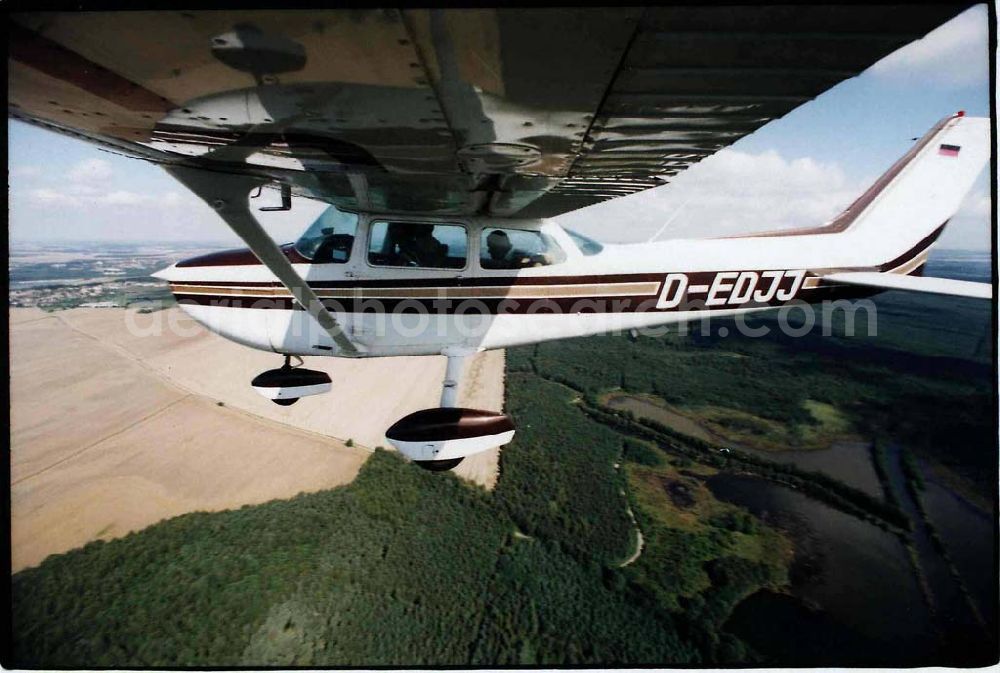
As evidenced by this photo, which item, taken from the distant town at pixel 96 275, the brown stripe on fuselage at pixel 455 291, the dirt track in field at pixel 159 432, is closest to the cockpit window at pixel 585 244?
the brown stripe on fuselage at pixel 455 291

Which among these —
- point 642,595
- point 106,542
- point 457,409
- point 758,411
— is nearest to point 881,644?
point 642,595

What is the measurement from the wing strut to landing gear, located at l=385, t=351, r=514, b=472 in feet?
2.84

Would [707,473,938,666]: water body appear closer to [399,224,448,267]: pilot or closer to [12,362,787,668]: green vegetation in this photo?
[12,362,787,668]: green vegetation

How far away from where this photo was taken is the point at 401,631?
6152mm

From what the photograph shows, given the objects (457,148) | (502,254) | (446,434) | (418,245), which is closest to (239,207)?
(418,245)

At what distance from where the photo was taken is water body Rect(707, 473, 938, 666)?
7930mm

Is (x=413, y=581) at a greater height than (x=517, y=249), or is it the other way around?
(x=517, y=249)

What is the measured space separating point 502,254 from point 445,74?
1.51 metres

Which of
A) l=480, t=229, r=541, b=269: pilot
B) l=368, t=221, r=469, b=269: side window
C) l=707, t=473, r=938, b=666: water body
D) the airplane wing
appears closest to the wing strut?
the airplane wing

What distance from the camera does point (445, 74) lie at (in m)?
0.87

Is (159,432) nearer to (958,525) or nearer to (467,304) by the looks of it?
(467,304)

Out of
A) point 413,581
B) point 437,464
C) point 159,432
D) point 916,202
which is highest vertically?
point 916,202

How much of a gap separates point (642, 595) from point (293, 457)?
737 cm

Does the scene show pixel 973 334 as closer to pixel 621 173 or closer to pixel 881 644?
pixel 881 644
